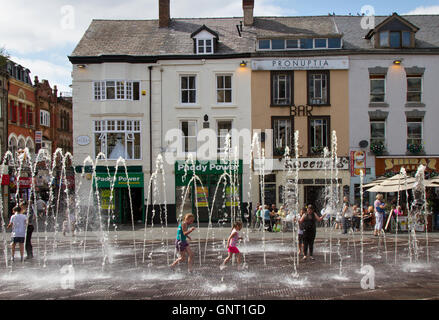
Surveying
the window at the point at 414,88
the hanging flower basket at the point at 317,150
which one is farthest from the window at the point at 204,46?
the window at the point at 414,88

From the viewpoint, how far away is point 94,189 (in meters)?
29.9

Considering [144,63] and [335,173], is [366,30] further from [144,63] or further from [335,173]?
[144,63]

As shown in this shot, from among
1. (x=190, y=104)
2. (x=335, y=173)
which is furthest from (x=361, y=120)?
(x=190, y=104)

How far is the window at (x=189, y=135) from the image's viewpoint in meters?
30.1

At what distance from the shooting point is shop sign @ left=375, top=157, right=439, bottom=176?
95.6ft

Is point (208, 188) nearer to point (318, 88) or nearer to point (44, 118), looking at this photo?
point (318, 88)

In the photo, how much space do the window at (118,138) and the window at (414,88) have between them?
682 inches

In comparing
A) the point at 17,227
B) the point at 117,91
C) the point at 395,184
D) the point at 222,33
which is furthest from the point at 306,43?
the point at 17,227

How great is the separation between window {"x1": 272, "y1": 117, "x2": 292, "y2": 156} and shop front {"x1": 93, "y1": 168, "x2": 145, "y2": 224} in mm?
8742

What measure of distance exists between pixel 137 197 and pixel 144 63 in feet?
28.3

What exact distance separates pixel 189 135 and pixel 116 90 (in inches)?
214

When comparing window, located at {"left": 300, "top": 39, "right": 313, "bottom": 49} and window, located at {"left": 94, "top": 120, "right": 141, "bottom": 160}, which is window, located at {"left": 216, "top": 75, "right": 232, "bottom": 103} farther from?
window, located at {"left": 94, "top": 120, "right": 141, "bottom": 160}

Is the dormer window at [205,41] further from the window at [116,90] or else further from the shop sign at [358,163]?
the shop sign at [358,163]

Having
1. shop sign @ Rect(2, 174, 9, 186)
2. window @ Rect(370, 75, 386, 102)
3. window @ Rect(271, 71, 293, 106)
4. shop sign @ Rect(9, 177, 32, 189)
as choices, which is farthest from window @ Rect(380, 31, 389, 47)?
shop sign @ Rect(2, 174, 9, 186)
